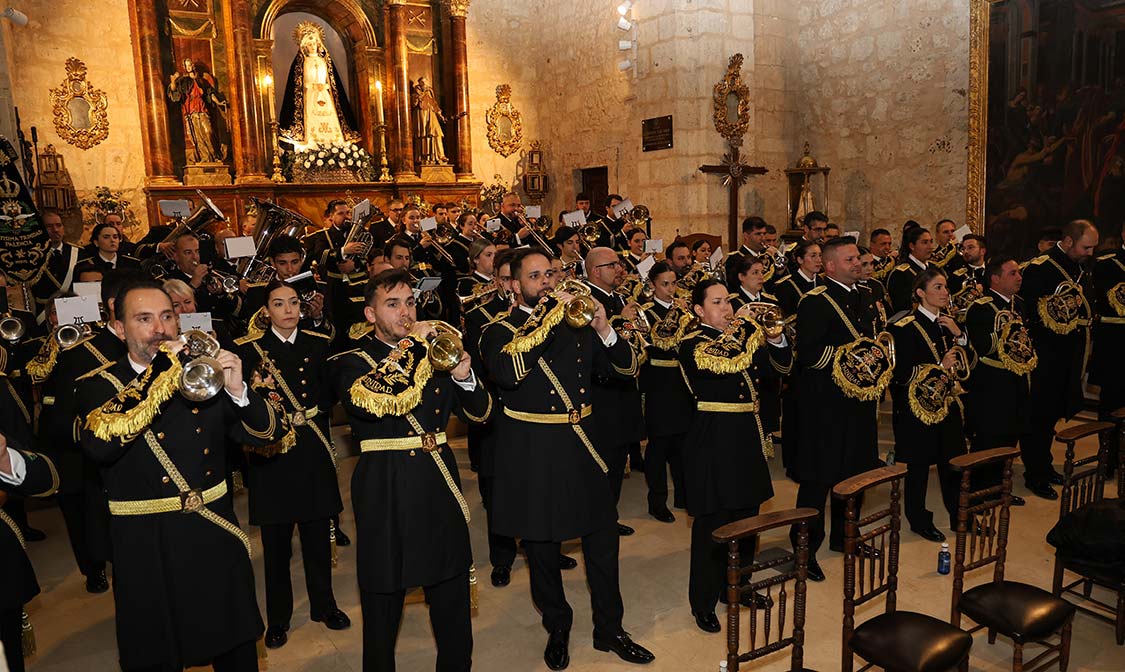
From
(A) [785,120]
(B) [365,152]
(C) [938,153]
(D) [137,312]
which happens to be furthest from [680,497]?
(B) [365,152]

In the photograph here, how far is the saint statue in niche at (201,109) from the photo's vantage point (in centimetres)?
1505

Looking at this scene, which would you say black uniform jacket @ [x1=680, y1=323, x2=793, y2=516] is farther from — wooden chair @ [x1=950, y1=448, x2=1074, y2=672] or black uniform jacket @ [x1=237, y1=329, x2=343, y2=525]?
black uniform jacket @ [x1=237, y1=329, x2=343, y2=525]

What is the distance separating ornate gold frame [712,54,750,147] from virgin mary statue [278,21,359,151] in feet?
26.0

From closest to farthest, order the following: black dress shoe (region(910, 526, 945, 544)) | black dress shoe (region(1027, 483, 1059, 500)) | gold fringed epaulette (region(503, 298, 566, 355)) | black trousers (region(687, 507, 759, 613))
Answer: gold fringed epaulette (region(503, 298, 566, 355)) → black trousers (region(687, 507, 759, 613)) → black dress shoe (region(910, 526, 945, 544)) → black dress shoe (region(1027, 483, 1059, 500))

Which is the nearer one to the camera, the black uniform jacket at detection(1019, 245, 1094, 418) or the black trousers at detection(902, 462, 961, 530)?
the black trousers at detection(902, 462, 961, 530)

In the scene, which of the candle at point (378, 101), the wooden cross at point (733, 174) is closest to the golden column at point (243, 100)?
the candle at point (378, 101)

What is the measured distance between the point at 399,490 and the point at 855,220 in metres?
12.3

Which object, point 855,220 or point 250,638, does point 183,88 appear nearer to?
point 855,220

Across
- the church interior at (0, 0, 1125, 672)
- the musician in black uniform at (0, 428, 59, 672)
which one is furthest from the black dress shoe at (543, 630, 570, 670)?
the musician in black uniform at (0, 428, 59, 672)

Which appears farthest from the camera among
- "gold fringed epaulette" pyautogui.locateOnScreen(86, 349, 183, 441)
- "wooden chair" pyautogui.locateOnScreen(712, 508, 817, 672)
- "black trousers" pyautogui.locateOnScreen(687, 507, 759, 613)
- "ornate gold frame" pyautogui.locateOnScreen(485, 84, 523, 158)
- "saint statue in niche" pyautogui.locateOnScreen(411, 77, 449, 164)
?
"ornate gold frame" pyautogui.locateOnScreen(485, 84, 523, 158)

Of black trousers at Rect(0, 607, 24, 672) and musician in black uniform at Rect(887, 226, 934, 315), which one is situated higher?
musician in black uniform at Rect(887, 226, 934, 315)

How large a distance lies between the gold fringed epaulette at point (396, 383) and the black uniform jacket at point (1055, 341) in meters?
5.95

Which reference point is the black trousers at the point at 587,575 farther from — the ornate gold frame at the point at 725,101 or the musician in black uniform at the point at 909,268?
the ornate gold frame at the point at 725,101

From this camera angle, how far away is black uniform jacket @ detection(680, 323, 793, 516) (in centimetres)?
455
